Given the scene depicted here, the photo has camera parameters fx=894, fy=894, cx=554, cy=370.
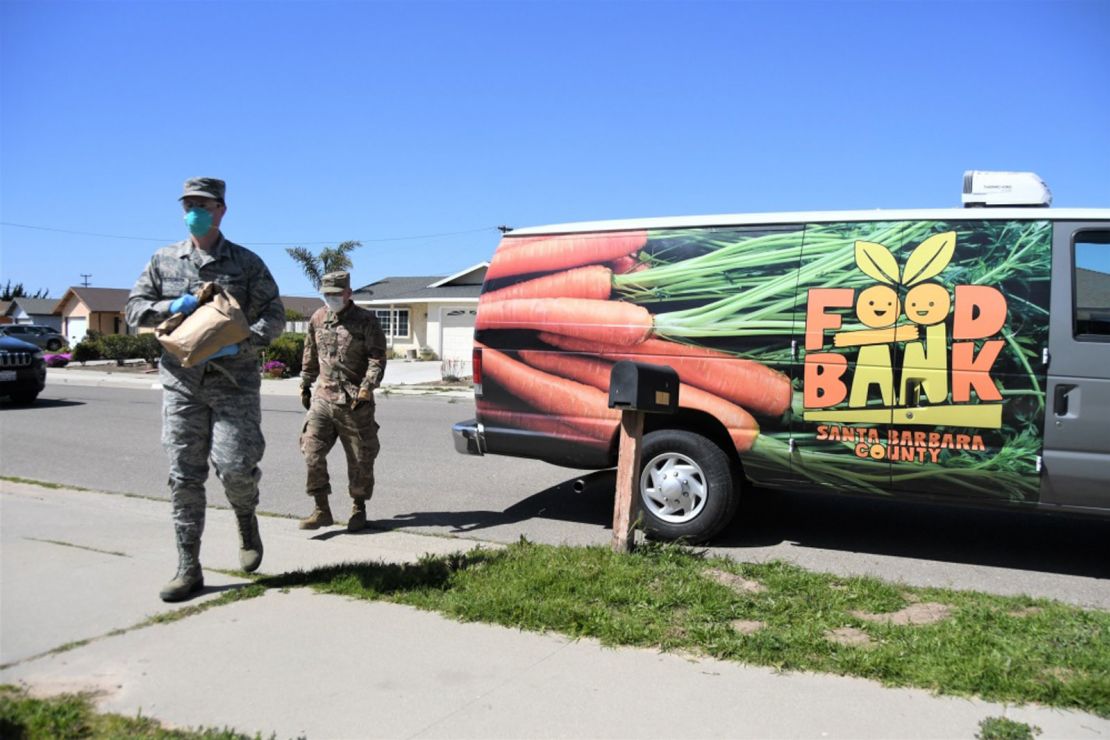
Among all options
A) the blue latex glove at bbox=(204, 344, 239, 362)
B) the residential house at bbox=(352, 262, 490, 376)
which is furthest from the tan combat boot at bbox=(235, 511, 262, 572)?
the residential house at bbox=(352, 262, 490, 376)

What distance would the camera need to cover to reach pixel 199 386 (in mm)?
4785

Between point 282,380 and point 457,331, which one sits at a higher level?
point 457,331

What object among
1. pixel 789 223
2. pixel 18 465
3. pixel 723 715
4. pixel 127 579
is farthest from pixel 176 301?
pixel 18 465

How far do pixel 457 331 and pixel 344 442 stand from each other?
96.1 feet

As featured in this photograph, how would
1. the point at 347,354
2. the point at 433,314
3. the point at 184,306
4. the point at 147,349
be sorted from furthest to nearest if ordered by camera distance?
1. the point at 147,349
2. the point at 433,314
3. the point at 347,354
4. the point at 184,306

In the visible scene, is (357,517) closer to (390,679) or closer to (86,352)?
(390,679)

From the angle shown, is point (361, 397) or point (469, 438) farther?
point (469, 438)

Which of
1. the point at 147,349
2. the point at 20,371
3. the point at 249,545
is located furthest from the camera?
the point at 147,349

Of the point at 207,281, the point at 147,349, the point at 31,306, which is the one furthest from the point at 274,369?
the point at 31,306

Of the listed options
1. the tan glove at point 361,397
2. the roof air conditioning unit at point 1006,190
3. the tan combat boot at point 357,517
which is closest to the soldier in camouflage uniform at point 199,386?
the tan glove at point 361,397

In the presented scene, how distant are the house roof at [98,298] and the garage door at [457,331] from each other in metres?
34.7

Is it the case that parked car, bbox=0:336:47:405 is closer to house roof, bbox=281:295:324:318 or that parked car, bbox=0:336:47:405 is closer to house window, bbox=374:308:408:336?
house window, bbox=374:308:408:336

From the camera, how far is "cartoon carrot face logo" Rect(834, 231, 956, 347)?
5609 millimetres

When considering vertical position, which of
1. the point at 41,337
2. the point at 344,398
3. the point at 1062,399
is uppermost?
the point at 41,337
